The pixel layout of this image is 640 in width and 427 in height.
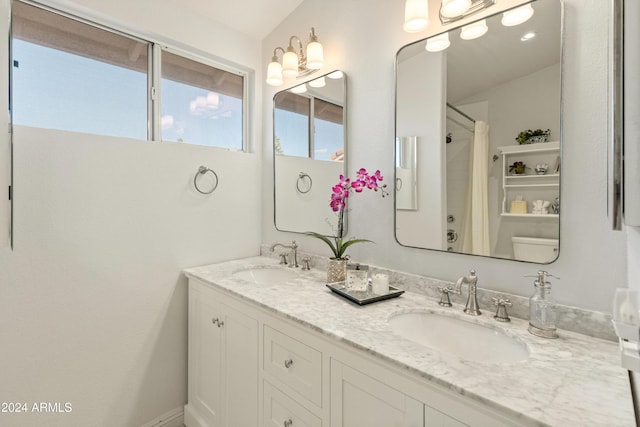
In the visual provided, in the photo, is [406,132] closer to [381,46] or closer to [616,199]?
[381,46]

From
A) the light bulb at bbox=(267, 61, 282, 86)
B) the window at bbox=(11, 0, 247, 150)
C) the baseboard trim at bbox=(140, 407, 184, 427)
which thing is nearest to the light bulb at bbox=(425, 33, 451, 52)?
the light bulb at bbox=(267, 61, 282, 86)

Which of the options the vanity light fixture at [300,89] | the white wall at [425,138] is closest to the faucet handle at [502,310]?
the white wall at [425,138]

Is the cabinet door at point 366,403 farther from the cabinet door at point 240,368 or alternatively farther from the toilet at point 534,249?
the toilet at point 534,249

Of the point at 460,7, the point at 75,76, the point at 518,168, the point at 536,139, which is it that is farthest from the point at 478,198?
the point at 75,76

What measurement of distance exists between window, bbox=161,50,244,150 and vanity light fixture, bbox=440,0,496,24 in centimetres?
151

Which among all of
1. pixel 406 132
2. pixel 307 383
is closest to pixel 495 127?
pixel 406 132

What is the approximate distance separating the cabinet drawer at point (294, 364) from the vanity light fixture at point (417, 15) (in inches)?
56.3

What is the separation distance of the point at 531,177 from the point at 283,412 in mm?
1324

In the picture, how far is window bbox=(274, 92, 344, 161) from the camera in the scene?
6.03 feet

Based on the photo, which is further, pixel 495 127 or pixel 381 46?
pixel 381 46

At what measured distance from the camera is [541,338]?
100 cm

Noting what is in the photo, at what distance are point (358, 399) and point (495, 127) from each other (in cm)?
113

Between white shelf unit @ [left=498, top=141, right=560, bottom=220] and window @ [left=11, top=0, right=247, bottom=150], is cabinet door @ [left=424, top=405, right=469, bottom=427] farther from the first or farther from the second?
window @ [left=11, top=0, right=247, bottom=150]

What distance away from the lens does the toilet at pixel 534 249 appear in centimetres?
111
